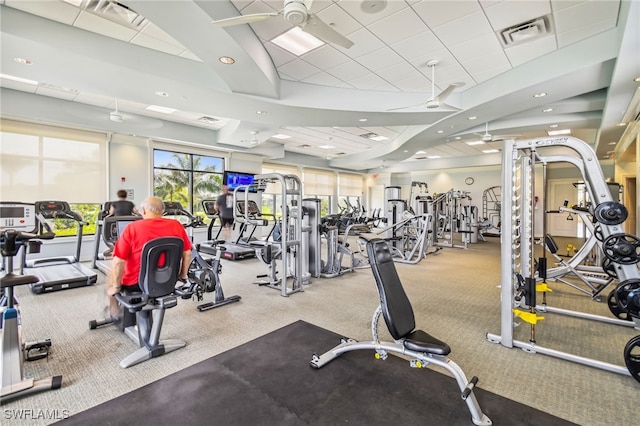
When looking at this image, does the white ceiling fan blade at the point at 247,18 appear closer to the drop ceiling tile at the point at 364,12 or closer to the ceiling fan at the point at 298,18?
the ceiling fan at the point at 298,18

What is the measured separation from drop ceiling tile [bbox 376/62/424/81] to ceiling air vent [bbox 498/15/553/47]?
126cm

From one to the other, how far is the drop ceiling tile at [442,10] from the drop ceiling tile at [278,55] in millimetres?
1841

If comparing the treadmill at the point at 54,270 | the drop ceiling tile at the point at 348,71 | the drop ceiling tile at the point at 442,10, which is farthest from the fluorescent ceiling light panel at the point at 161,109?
the drop ceiling tile at the point at 442,10

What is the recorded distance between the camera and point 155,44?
4051mm

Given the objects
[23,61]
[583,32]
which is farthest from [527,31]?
[23,61]

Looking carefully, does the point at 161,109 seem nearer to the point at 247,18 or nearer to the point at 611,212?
the point at 247,18

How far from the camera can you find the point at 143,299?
2539mm

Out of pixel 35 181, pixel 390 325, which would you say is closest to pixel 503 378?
pixel 390 325

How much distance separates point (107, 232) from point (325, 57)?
171 inches

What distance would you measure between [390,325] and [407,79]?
450cm

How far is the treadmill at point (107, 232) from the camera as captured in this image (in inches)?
170

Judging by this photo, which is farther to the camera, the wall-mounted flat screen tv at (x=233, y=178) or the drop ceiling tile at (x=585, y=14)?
the wall-mounted flat screen tv at (x=233, y=178)

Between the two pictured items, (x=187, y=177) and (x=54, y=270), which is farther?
(x=187, y=177)

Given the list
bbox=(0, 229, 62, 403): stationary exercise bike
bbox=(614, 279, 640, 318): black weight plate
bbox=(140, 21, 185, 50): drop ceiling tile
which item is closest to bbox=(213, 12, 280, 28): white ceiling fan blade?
bbox=(140, 21, 185, 50): drop ceiling tile
